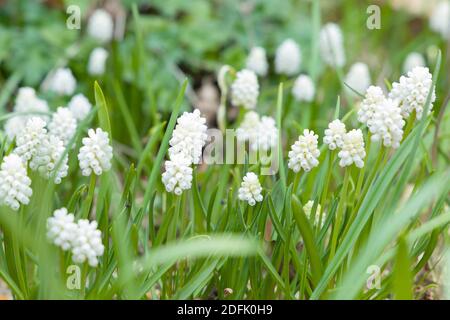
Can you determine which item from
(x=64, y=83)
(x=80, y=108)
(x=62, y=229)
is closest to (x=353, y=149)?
(x=62, y=229)

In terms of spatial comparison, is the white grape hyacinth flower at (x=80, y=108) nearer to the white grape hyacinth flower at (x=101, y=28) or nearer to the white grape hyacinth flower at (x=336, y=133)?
the white grape hyacinth flower at (x=101, y=28)

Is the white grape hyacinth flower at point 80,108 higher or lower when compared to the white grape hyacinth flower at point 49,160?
higher

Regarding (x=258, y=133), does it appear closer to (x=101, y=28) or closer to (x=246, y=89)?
(x=246, y=89)

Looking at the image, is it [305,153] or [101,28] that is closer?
[305,153]

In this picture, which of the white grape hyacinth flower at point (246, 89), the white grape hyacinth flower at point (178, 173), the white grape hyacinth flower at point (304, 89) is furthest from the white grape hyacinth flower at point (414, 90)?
the white grape hyacinth flower at point (304, 89)

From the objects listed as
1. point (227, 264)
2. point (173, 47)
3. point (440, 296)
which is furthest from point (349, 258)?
point (173, 47)

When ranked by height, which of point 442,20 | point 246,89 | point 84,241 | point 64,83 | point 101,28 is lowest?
point 84,241

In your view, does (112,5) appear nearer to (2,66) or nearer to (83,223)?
(2,66)
